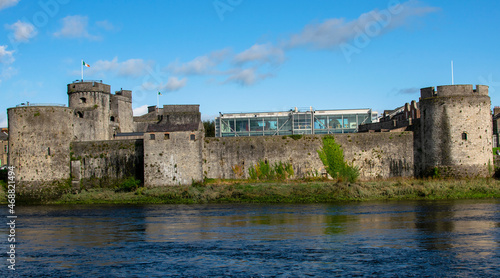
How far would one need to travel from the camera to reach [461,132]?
39719mm

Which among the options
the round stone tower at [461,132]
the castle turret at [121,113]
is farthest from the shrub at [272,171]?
the castle turret at [121,113]

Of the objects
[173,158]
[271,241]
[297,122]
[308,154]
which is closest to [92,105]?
[173,158]

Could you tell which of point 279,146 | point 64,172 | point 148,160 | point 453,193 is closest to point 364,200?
point 453,193

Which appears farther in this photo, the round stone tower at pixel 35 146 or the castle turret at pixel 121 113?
the castle turret at pixel 121 113

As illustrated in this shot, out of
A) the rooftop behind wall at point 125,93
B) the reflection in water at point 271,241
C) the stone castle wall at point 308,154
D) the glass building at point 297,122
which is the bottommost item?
the reflection in water at point 271,241

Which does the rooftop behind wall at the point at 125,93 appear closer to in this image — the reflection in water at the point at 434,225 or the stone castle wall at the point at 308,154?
the stone castle wall at the point at 308,154

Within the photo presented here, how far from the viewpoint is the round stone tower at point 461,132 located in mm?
39688

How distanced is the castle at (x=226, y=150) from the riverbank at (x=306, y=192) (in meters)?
1.90

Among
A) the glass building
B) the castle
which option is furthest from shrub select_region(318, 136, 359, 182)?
the glass building

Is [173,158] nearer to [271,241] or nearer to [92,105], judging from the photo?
[92,105]

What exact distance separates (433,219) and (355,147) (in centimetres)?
1702

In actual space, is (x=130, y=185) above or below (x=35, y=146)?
below

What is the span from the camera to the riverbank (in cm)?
3616

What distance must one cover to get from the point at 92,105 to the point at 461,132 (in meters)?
30.0
